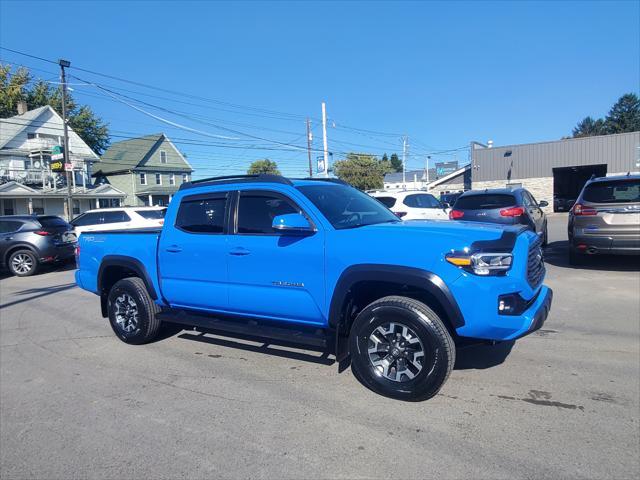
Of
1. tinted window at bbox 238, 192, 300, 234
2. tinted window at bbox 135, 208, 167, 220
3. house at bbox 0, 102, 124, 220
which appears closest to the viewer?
tinted window at bbox 238, 192, 300, 234

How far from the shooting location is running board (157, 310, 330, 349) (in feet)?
13.1

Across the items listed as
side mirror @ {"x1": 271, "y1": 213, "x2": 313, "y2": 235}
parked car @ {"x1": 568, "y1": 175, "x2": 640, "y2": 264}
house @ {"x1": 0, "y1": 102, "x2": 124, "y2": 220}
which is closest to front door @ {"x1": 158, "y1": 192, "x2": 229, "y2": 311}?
side mirror @ {"x1": 271, "y1": 213, "x2": 313, "y2": 235}

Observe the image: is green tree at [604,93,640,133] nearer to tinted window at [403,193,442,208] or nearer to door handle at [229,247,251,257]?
tinted window at [403,193,442,208]

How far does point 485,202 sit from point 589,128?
108415mm

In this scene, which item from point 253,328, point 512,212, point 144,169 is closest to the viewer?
point 253,328

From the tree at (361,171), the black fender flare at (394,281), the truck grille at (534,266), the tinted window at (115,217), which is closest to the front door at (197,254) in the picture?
the black fender flare at (394,281)

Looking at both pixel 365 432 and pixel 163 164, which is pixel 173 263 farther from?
pixel 163 164

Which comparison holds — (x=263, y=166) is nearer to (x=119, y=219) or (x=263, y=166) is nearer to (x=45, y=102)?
(x=45, y=102)

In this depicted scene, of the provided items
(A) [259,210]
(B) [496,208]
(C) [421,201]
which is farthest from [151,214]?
(A) [259,210]

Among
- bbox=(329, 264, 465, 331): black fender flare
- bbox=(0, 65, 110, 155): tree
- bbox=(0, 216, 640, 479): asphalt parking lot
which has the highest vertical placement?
bbox=(0, 65, 110, 155): tree

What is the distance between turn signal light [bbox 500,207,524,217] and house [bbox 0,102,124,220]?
113 ft

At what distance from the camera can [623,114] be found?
84.6 metres

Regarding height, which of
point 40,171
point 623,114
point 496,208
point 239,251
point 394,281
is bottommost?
point 394,281

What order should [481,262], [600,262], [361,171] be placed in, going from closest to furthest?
[481,262], [600,262], [361,171]
